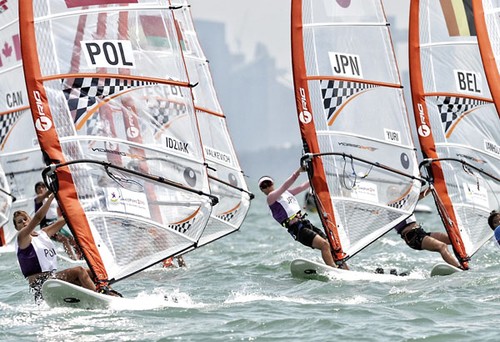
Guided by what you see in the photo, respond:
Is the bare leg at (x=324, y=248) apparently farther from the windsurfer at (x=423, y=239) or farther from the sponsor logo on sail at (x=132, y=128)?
the sponsor logo on sail at (x=132, y=128)

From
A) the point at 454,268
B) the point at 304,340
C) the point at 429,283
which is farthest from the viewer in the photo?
the point at 454,268

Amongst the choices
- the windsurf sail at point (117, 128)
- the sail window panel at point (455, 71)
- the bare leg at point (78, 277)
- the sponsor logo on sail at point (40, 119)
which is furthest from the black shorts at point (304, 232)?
the sponsor logo on sail at point (40, 119)

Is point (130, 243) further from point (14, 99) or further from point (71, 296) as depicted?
point (14, 99)

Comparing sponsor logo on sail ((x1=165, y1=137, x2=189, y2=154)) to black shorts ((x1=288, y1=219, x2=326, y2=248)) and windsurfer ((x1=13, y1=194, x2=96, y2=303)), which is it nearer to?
windsurfer ((x1=13, y1=194, x2=96, y2=303))

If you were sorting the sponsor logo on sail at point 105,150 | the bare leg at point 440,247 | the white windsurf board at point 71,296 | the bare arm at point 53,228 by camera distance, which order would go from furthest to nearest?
the bare leg at point 440,247
the sponsor logo on sail at point 105,150
the bare arm at point 53,228
the white windsurf board at point 71,296

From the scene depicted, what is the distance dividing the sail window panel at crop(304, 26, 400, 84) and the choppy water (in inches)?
101

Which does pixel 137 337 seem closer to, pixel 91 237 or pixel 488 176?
pixel 91 237

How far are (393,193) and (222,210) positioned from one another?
3395 millimetres

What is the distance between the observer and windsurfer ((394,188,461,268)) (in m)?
13.6

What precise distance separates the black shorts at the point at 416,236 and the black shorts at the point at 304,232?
3.55 ft

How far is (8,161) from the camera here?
18.3 meters

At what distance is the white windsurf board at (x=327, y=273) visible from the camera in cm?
1288

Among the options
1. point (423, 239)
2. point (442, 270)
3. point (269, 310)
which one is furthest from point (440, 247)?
point (269, 310)

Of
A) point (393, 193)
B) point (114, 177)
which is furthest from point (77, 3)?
point (393, 193)
